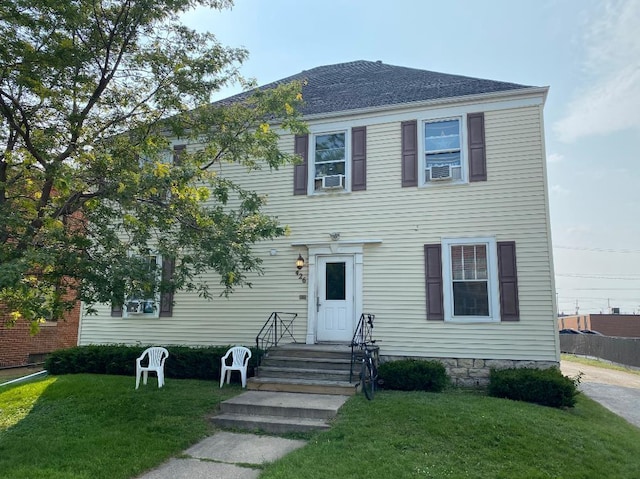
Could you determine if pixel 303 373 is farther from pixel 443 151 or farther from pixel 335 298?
pixel 443 151

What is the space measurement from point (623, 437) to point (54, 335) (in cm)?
1665

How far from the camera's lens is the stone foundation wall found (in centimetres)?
885

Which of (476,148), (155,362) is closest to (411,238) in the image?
(476,148)

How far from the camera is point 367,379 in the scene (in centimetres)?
802

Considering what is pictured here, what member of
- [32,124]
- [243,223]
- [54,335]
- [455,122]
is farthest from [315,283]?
[54,335]

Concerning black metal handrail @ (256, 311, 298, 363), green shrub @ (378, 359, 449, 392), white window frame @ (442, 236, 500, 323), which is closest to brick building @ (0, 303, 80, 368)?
black metal handrail @ (256, 311, 298, 363)

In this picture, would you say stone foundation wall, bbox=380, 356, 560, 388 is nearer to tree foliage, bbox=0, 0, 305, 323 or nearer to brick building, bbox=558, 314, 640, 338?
tree foliage, bbox=0, 0, 305, 323

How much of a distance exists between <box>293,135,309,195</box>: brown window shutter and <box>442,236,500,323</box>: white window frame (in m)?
3.45

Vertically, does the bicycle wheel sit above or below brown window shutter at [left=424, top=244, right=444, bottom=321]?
below

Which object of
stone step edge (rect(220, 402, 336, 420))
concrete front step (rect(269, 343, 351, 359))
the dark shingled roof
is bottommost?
stone step edge (rect(220, 402, 336, 420))

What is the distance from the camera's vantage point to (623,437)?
21.2ft

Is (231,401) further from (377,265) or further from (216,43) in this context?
(216,43)

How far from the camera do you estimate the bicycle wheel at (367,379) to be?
748cm

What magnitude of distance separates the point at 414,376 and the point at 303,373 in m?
2.05
